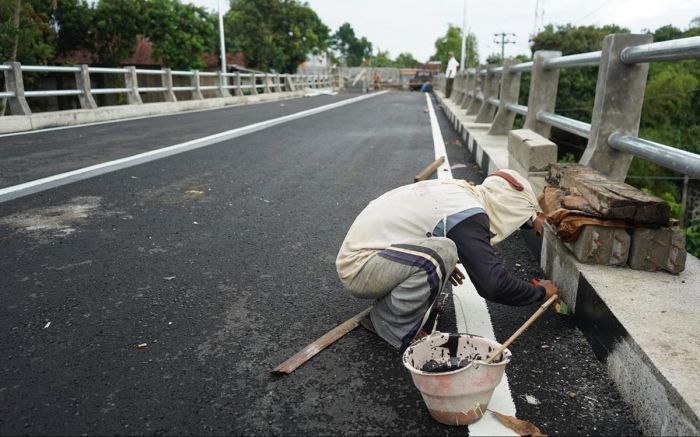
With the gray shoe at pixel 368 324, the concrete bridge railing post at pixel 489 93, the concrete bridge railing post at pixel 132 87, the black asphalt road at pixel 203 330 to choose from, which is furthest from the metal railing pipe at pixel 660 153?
the concrete bridge railing post at pixel 132 87

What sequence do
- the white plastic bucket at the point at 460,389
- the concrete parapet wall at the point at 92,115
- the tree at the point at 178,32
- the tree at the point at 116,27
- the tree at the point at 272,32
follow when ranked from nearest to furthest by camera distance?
the white plastic bucket at the point at 460,389 → the concrete parapet wall at the point at 92,115 → the tree at the point at 116,27 → the tree at the point at 178,32 → the tree at the point at 272,32

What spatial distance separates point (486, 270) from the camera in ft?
8.07

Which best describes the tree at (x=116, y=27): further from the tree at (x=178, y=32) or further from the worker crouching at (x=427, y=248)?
the worker crouching at (x=427, y=248)

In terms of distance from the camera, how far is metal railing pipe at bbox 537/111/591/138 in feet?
13.6

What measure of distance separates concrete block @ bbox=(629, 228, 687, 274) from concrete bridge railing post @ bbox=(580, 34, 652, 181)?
1.14 metres

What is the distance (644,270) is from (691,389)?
42.5 inches

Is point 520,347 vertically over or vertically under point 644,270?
under

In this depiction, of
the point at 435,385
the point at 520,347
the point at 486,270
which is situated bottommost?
the point at 520,347

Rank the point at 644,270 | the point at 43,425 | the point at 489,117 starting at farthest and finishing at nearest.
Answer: the point at 489,117 < the point at 644,270 < the point at 43,425

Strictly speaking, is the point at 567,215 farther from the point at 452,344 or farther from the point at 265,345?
the point at 265,345

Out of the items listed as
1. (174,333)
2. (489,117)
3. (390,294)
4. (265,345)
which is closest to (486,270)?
(390,294)

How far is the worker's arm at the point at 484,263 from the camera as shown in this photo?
2.46m

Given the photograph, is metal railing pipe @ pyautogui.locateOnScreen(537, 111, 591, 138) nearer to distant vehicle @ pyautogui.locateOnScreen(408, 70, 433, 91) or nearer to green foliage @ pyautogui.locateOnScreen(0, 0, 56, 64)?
green foliage @ pyautogui.locateOnScreen(0, 0, 56, 64)

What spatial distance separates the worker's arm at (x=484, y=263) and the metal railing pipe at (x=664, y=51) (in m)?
1.32
